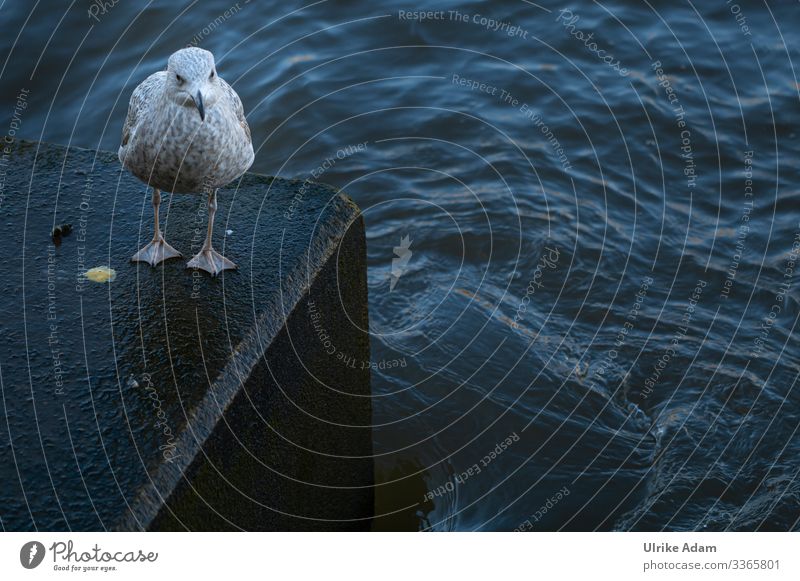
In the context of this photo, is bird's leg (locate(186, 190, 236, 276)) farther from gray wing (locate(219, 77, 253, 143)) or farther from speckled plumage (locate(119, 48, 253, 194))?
gray wing (locate(219, 77, 253, 143))

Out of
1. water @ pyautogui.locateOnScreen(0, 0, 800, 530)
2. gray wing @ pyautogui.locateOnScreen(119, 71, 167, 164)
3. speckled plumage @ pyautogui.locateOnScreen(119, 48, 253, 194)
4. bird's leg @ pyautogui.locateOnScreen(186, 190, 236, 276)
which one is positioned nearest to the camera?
speckled plumage @ pyautogui.locateOnScreen(119, 48, 253, 194)

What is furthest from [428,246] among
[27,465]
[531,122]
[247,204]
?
[27,465]

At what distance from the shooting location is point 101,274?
4836mm

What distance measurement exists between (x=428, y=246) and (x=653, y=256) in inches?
79.5

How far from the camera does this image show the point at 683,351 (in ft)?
25.0

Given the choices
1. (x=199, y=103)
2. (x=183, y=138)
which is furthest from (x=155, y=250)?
(x=199, y=103)

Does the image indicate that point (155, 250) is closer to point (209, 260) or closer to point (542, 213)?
point (209, 260)

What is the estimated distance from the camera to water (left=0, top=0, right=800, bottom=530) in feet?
22.2

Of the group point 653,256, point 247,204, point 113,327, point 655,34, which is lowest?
point 113,327

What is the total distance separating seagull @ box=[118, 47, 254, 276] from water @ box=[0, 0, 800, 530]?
2571 mm

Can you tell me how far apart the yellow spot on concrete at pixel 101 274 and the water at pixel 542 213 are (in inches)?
101

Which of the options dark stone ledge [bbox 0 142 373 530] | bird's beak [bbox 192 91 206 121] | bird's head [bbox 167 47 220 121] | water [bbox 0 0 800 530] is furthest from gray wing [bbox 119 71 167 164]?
water [bbox 0 0 800 530]

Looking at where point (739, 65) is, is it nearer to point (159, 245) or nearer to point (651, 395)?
point (651, 395)

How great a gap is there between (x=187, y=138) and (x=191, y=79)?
0.29 m
